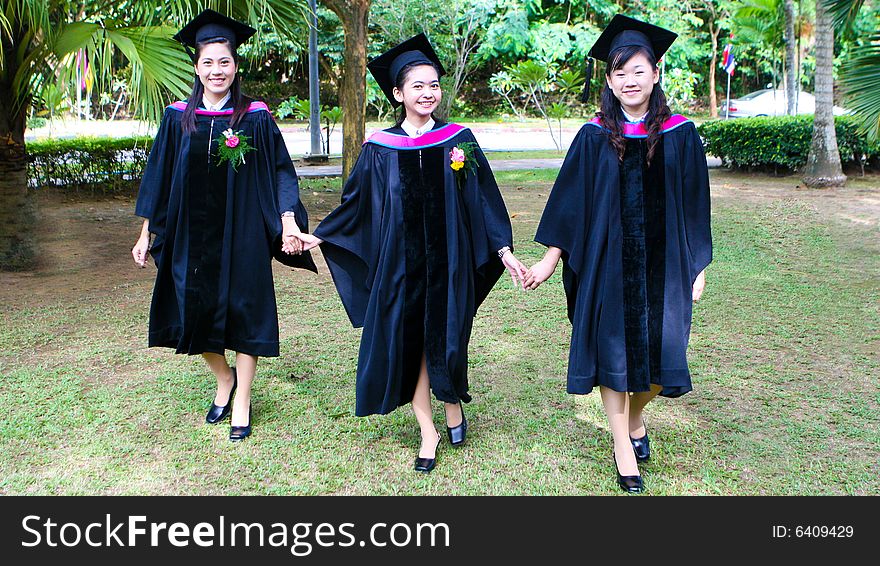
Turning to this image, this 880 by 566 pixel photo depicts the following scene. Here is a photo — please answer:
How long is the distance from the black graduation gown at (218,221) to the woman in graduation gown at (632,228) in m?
1.37

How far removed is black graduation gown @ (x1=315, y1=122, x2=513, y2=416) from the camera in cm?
385

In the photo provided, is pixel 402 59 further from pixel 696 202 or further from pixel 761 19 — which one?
pixel 761 19

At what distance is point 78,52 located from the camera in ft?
22.5

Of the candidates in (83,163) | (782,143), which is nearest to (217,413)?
(83,163)

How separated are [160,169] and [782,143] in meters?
11.9

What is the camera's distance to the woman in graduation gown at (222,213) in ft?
13.6

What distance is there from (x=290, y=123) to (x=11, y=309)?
22.8 metres

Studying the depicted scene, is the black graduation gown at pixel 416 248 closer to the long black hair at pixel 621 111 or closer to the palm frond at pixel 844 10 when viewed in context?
the long black hair at pixel 621 111

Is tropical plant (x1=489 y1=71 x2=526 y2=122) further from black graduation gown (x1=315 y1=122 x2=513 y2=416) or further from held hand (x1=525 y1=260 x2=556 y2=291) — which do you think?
held hand (x1=525 y1=260 x2=556 y2=291)

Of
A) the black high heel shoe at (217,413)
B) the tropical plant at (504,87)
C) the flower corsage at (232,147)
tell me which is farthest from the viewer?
the tropical plant at (504,87)

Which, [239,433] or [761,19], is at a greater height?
[761,19]

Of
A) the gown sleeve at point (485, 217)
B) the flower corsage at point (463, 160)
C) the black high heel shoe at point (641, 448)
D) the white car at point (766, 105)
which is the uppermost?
the white car at point (766, 105)

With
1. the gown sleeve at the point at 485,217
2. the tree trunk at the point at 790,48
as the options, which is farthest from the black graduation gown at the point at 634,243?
the tree trunk at the point at 790,48

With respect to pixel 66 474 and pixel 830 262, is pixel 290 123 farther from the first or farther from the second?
pixel 66 474
